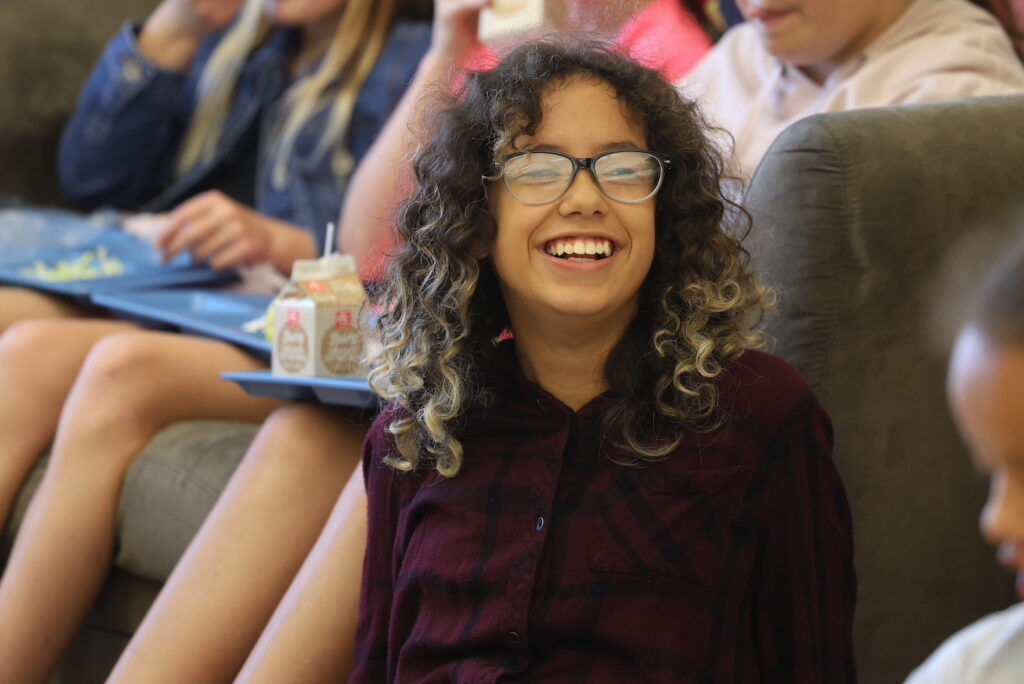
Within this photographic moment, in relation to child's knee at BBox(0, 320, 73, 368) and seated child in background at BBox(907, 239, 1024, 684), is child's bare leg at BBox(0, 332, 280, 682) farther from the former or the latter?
seated child in background at BBox(907, 239, 1024, 684)

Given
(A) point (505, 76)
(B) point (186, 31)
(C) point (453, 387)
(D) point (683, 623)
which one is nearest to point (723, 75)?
(A) point (505, 76)

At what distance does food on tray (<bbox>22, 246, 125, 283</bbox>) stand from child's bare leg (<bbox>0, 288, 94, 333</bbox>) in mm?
26

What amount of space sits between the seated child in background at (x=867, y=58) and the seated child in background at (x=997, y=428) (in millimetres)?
664

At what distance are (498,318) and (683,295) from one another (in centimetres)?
16

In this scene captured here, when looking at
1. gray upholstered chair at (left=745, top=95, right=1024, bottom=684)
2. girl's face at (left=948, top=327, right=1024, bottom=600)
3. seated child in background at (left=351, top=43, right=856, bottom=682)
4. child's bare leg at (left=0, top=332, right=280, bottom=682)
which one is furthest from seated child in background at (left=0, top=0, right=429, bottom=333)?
girl's face at (left=948, top=327, right=1024, bottom=600)

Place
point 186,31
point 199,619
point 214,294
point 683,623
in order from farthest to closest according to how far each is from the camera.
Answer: point 186,31, point 214,294, point 199,619, point 683,623

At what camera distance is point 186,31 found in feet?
7.34

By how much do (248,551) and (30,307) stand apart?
66 centimetres

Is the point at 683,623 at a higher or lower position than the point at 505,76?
lower

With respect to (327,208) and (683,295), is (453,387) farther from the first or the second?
(327,208)

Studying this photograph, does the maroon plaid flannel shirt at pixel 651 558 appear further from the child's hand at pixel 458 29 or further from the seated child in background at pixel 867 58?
the child's hand at pixel 458 29

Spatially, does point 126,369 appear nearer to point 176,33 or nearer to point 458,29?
point 458,29

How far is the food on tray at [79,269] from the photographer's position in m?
1.82

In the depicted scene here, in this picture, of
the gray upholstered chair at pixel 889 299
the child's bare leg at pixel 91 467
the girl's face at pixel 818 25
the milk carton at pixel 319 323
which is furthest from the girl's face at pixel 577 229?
the child's bare leg at pixel 91 467
